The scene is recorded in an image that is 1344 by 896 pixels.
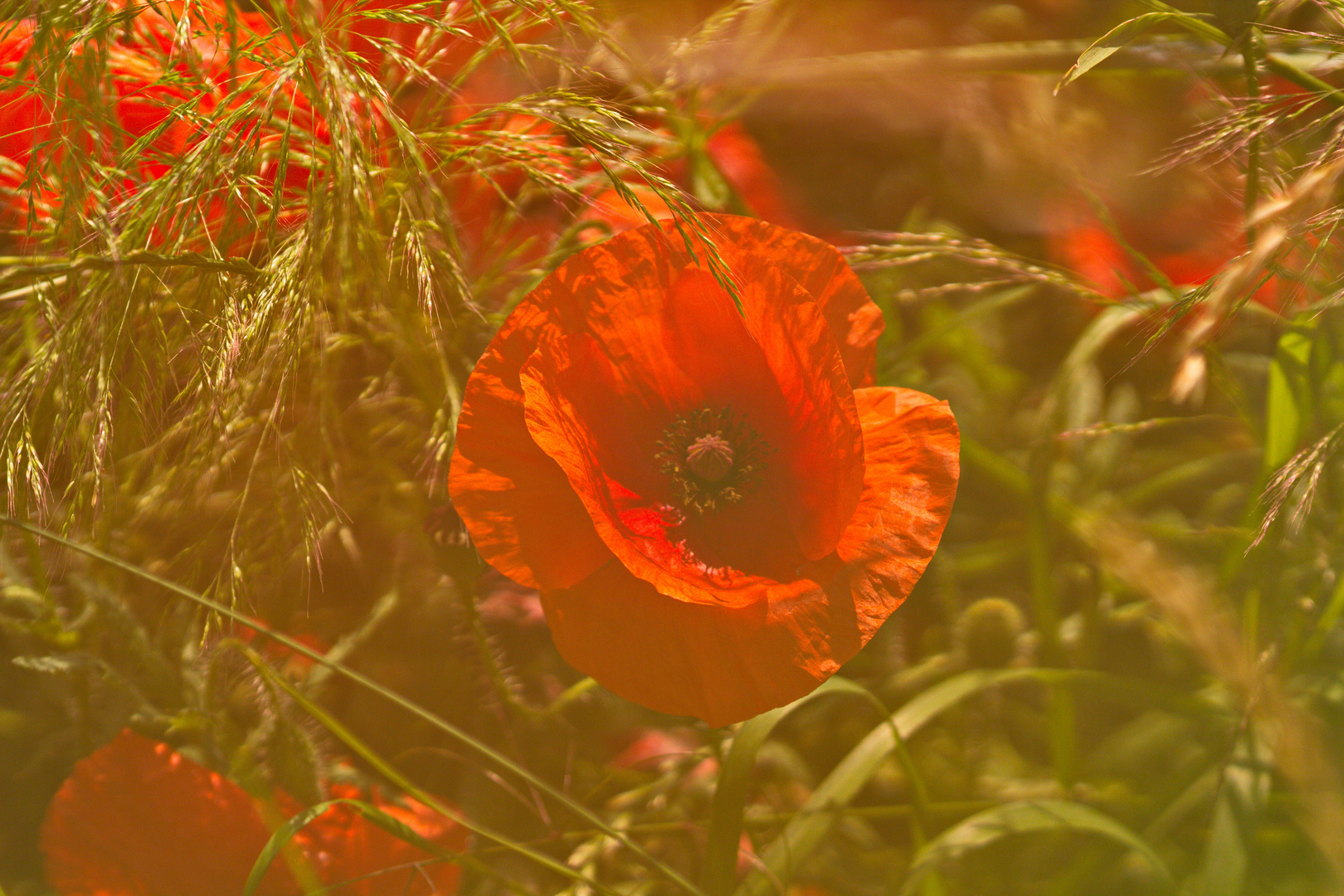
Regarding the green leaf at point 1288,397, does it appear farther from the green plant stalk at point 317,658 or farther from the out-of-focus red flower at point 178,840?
the out-of-focus red flower at point 178,840

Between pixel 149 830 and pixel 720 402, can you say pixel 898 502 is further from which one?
pixel 149 830

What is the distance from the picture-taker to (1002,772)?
819mm

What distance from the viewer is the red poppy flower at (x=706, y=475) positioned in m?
0.51

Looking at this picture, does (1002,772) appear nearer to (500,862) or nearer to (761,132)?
(500,862)

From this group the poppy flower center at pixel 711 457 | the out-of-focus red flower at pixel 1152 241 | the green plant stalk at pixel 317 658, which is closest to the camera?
the green plant stalk at pixel 317 658

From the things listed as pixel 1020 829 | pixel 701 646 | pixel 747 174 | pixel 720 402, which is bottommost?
pixel 1020 829

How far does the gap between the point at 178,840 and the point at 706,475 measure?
467mm

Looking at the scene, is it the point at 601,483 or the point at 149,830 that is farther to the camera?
the point at 149,830

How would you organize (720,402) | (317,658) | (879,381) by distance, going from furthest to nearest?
(879,381) < (720,402) < (317,658)

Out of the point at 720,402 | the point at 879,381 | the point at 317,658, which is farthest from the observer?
the point at 879,381

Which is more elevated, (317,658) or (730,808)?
(317,658)

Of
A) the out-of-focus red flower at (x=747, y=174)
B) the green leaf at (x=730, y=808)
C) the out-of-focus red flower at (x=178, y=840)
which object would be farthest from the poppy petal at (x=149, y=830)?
the out-of-focus red flower at (x=747, y=174)

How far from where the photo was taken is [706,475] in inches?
23.4

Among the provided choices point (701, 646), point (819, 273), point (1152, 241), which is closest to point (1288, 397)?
point (1152, 241)
